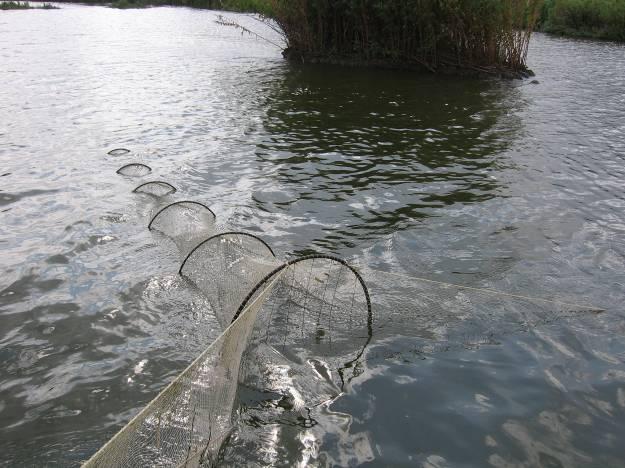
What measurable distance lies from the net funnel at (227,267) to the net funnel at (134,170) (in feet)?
16.7

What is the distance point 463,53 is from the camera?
2298 centimetres

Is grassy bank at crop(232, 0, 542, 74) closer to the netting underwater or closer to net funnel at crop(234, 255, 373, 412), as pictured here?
the netting underwater

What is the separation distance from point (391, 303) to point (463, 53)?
19027mm

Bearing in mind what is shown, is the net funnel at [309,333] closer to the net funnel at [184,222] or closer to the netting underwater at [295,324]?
the netting underwater at [295,324]

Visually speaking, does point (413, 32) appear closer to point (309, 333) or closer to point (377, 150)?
point (377, 150)

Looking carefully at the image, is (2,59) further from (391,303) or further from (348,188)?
(391,303)

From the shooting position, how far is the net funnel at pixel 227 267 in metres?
6.17

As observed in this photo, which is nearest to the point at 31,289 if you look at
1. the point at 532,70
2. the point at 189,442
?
the point at 189,442

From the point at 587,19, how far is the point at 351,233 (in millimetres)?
37886

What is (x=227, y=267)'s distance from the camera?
6.70 m

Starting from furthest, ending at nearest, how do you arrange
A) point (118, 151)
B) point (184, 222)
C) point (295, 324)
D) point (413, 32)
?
point (413, 32) < point (118, 151) < point (184, 222) < point (295, 324)

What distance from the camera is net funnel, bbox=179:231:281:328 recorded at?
617cm

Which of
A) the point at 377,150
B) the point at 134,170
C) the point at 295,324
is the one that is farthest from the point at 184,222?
the point at 377,150

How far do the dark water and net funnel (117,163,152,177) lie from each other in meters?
0.40
